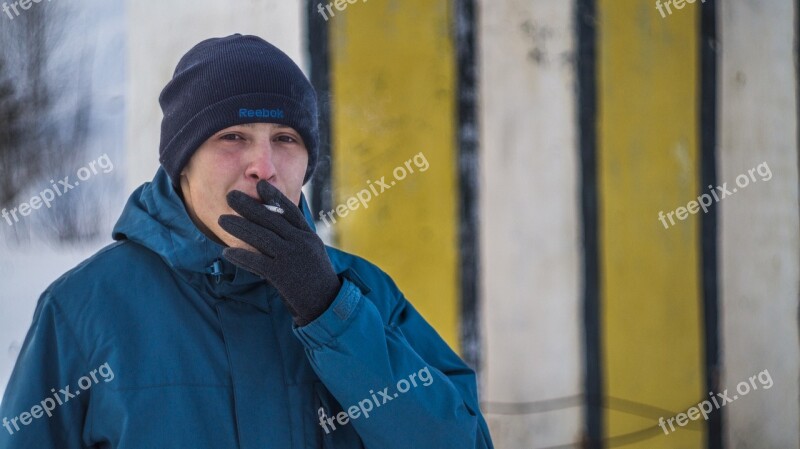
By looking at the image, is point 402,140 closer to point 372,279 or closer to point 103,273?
point 372,279

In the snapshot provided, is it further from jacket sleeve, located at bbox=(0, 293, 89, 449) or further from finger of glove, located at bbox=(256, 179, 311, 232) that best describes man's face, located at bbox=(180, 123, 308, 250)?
jacket sleeve, located at bbox=(0, 293, 89, 449)

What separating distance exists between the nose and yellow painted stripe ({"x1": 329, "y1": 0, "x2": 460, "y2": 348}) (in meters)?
1.85

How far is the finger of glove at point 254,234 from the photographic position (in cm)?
160

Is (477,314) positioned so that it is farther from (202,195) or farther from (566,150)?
(202,195)

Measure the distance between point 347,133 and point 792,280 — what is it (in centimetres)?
236

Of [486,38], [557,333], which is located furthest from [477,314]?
[486,38]

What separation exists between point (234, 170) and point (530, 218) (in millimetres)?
2355

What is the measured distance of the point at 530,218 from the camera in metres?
3.90

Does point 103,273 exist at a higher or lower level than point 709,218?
lower

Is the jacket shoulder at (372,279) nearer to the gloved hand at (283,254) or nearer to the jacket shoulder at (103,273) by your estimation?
the gloved hand at (283,254)

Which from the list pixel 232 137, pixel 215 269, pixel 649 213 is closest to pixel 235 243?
pixel 215 269

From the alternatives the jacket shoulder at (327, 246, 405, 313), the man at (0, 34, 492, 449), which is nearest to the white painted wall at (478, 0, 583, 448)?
the jacket shoulder at (327, 246, 405, 313)

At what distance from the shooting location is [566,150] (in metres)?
3.96

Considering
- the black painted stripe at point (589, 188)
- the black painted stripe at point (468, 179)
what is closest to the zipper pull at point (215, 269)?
the black painted stripe at point (468, 179)
